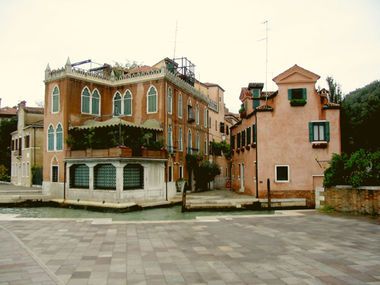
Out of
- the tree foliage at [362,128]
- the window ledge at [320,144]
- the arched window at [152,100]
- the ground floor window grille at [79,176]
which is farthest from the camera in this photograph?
the arched window at [152,100]

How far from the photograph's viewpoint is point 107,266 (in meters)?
7.13

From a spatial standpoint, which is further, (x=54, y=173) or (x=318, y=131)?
(x=54, y=173)

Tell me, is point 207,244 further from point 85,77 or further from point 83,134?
→ point 85,77

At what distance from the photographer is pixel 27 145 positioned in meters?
35.0

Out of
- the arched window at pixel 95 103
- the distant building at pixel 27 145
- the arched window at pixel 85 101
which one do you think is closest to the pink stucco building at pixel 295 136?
the arched window at pixel 95 103

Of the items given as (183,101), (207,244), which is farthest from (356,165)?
(183,101)

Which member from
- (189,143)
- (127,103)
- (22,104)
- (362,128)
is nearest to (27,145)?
(22,104)

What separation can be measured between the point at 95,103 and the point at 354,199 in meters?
20.2

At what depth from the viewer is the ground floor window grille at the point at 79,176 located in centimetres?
2478

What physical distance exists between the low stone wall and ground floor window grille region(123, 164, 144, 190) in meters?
12.1

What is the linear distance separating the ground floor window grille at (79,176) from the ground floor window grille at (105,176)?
1.10 meters

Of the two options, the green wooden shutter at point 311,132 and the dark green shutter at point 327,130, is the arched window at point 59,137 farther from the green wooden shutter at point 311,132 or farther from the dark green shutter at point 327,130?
the dark green shutter at point 327,130

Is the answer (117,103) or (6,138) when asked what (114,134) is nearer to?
(117,103)

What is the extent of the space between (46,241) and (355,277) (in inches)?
301
